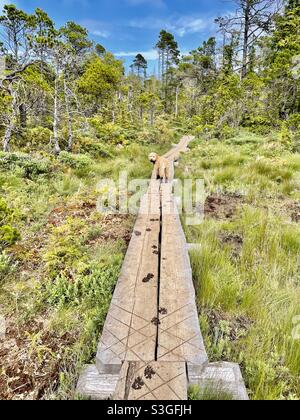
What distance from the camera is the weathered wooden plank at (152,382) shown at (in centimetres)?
149

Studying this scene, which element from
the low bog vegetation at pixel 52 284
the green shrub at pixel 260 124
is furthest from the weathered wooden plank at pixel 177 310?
the green shrub at pixel 260 124

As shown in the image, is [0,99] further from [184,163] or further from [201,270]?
[201,270]

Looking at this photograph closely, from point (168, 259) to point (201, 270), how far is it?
1.36ft

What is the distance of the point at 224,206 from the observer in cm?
560

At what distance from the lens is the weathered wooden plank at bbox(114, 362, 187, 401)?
1493 mm

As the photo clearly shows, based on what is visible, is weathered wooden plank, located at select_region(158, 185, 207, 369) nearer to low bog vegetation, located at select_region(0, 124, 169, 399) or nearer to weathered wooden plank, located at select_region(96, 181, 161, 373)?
weathered wooden plank, located at select_region(96, 181, 161, 373)

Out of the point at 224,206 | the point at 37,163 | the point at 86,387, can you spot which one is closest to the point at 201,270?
the point at 86,387

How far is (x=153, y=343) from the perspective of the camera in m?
1.84

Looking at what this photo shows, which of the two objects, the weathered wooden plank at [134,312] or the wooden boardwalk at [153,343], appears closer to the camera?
the wooden boardwalk at [153,343]

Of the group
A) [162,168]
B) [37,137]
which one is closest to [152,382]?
[162,168]

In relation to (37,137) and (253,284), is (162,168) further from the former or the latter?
(37,137)

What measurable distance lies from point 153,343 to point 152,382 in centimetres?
29

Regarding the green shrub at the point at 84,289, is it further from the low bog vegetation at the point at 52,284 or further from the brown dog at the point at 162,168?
the brown dog at the point at 162,168

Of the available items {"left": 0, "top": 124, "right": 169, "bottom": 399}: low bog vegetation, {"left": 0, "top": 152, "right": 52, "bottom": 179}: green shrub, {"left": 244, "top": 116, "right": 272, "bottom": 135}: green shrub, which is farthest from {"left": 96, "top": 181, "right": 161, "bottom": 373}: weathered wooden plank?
{"left": 244, "top": 116, "right": 272, "bottom": 135}: green shrub
